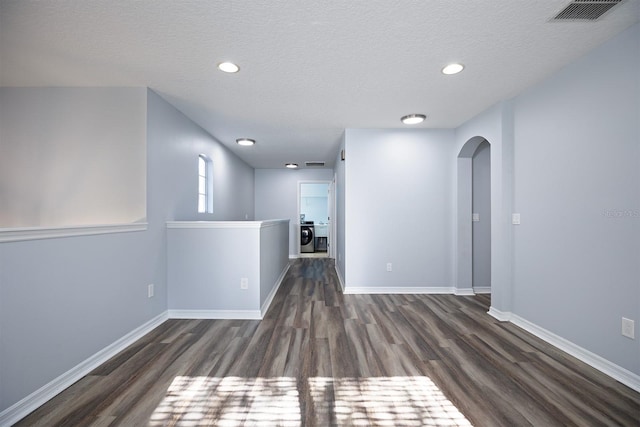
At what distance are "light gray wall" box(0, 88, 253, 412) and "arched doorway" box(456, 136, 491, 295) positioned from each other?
3.67 metres

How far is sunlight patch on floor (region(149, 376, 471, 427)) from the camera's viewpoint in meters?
1.49

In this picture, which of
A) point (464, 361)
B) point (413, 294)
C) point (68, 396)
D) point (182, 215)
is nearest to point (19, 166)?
point (182, 215)

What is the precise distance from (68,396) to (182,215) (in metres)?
1.99

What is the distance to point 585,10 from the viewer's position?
1.69 m

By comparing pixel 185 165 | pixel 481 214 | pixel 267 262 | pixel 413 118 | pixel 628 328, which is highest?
pixel 413 118

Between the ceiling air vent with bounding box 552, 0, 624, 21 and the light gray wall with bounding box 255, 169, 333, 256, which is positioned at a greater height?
the ceiling air vent with bounding box 552, 0, 624, 21

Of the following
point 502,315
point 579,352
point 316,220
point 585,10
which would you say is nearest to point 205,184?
point 502,315

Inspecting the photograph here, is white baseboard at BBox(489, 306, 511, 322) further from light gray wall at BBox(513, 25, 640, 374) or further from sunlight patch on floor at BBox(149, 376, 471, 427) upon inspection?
sunlight patch on floor at BBox(149, 376, 471, 427)

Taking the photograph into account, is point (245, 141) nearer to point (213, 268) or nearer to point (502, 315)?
point (213, 268)

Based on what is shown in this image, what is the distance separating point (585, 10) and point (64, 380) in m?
3.96

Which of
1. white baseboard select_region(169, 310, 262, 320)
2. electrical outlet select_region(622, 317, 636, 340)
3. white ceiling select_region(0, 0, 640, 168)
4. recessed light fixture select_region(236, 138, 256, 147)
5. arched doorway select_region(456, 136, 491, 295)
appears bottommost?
white baseboard select_region(169, 310, 262, 320)

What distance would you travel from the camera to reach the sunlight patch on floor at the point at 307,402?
1.49m

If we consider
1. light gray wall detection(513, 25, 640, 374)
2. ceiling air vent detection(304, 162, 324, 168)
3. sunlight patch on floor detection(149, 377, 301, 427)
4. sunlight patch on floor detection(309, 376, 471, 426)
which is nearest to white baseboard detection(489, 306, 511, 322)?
light gray wall detection(513, 25, 640, 374)

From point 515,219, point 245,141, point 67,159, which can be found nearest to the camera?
point 67,159
